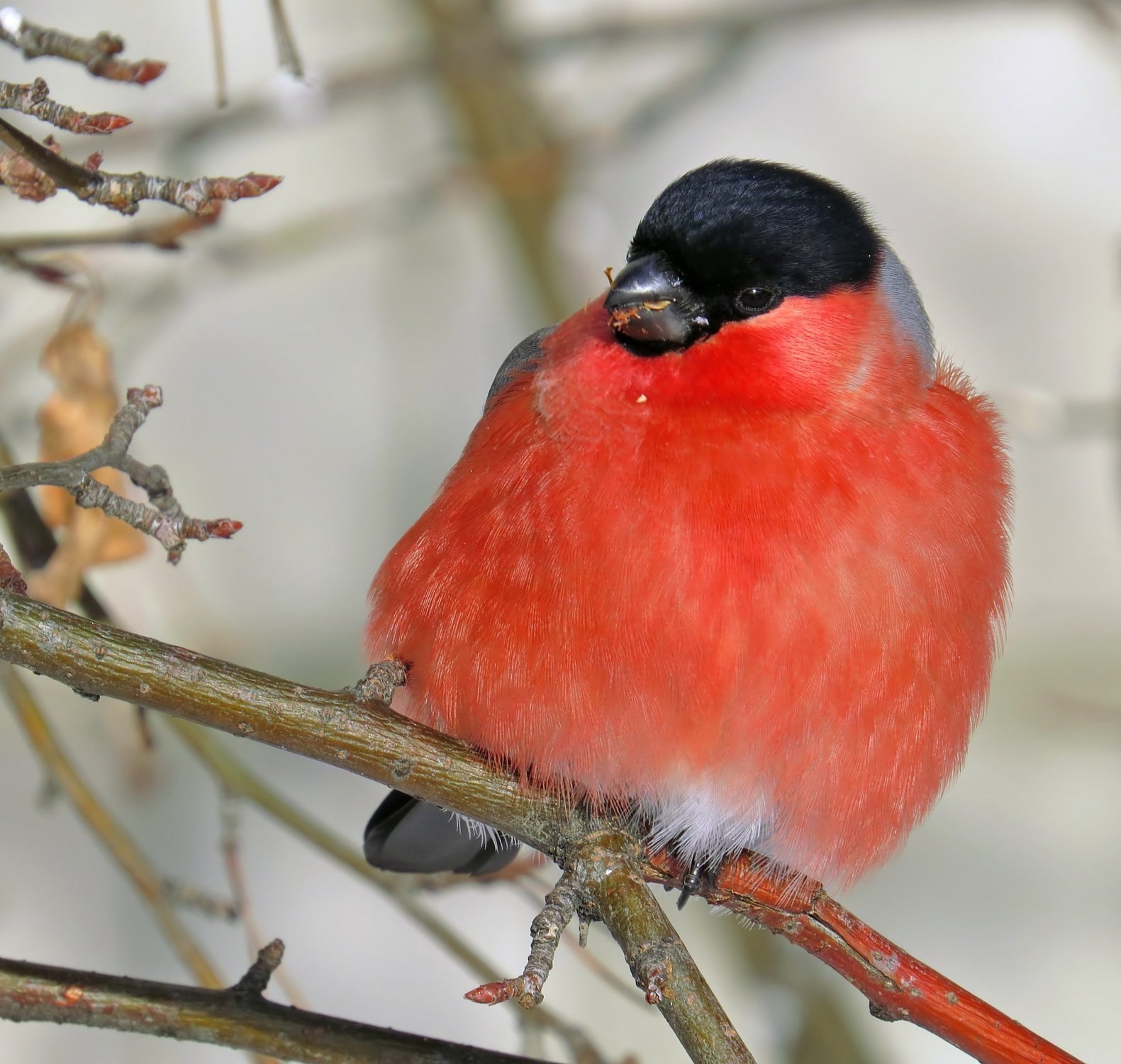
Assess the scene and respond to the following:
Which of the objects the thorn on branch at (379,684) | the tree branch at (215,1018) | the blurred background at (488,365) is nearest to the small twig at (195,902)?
the tree branch at (215,1018)

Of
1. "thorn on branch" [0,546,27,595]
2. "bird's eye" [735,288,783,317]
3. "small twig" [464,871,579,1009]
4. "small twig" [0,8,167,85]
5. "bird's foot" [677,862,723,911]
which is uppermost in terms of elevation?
"bird's eye" [735,288,783,317]

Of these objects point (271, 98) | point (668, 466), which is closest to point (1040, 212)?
point (271, 98)

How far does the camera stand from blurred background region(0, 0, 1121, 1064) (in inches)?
104

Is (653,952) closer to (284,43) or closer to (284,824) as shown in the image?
(284,824)

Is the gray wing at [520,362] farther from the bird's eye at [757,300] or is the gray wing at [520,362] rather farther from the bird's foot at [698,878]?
→ the bird's foot at [698,878]

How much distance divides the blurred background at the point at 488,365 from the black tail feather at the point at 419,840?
3.58ft

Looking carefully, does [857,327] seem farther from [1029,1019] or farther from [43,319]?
[1029,1019]

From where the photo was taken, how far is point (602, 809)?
119cm

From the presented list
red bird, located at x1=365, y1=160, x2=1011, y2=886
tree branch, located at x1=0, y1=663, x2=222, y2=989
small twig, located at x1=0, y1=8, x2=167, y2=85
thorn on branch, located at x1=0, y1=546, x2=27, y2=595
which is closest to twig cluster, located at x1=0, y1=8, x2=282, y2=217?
small twig, located at x1=0, y1=8, x2=167, y2=85

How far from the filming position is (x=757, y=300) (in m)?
1.20

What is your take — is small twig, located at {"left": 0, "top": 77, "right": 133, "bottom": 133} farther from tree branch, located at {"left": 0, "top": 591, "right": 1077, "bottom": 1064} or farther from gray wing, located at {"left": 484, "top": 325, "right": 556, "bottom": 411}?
gray wing, located at {"left": 484, "top": 325, "right": 556, "bottom": 411}

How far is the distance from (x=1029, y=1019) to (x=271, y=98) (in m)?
2.64

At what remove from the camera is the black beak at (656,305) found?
3.85 ft

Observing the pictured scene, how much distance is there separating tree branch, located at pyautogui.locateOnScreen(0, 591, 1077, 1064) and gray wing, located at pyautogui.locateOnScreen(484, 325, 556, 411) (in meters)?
0.46
